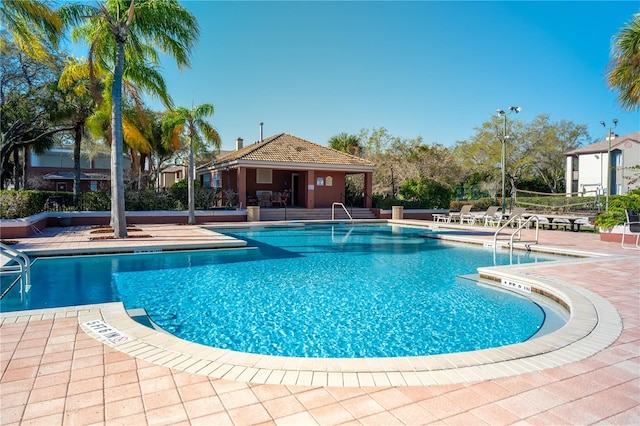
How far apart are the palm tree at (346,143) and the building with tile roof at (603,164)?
19.6m

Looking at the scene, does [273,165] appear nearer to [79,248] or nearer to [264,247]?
[264,247]

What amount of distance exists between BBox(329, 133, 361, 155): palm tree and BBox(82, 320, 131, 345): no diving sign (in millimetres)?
30155

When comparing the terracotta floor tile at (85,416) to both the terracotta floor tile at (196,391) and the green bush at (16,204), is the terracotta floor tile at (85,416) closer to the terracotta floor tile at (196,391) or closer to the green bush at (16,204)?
the terracotta floor tile at (196,391)

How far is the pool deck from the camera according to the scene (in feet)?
8.57

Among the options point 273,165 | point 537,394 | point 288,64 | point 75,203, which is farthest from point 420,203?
point 537,394

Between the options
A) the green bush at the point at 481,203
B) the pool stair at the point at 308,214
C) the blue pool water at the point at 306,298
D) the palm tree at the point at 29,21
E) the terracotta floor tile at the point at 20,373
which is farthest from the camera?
the green bush at the point at 481,203

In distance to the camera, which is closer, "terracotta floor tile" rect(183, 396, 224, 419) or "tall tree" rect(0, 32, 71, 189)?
"terracotta floor tile" rect(183, 396, 224, 419)

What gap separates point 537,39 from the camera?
14.5 m

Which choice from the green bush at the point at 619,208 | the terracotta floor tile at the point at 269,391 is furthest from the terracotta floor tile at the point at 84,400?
the green bush at the point at 619,208

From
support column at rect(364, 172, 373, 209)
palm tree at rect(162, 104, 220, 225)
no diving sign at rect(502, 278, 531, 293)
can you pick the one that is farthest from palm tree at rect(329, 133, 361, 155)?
no diving sign at rect(502, 278, 531, 293)

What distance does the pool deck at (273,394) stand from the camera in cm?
261

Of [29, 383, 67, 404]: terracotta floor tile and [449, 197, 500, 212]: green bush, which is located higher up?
[449, 197, 500, 212]: green bush

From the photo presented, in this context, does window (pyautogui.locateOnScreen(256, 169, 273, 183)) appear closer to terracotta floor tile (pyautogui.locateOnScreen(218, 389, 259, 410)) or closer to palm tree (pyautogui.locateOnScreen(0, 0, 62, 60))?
palm tree (pyautogui.locateOnScreen(0, 0, 62, 60))

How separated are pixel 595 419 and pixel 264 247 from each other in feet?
36.5
